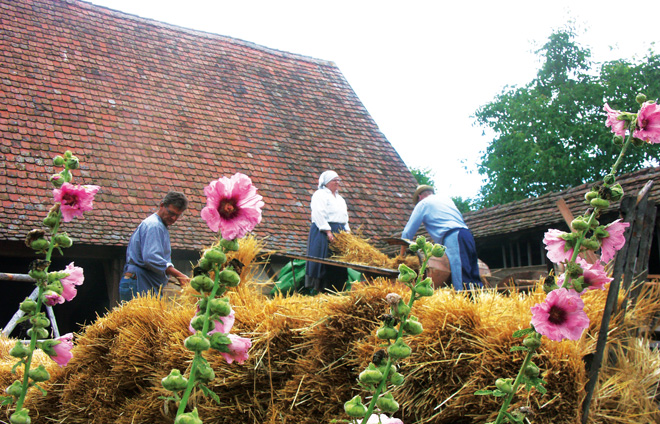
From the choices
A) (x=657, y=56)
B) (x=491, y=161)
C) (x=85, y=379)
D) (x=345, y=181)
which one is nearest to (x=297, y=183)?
(x=345, y=181)

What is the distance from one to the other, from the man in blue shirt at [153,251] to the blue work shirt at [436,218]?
2.07 m

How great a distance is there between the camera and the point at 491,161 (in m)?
28.0

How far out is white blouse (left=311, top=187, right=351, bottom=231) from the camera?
21.3 feet

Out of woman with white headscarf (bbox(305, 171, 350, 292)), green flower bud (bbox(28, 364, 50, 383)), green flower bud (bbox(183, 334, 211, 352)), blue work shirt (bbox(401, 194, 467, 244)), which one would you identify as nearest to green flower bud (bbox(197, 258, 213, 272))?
green flower bud (bbox(183, 334, 211, 352))

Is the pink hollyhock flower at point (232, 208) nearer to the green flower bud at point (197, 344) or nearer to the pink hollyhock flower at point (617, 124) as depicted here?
the green flower bud at point (197, 344)

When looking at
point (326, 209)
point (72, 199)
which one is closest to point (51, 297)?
point (72, 199)

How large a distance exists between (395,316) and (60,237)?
904 mm

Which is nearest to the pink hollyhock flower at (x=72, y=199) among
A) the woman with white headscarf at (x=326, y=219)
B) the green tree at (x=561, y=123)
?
the woman with white headscarf at (x=326, y=219)

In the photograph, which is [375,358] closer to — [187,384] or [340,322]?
[187,384]

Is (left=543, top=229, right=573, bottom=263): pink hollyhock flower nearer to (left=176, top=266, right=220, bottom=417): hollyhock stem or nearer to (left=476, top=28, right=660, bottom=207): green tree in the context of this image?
(left=176, top=266, right=220, bottom=417): hollyhock stem

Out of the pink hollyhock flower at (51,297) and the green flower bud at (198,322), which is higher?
the pink hollyhock flower at (51,297)

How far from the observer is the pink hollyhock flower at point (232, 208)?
119cm

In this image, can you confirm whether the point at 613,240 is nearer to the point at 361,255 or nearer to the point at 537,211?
the point at 361,255

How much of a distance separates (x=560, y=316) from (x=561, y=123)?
26451 mm
